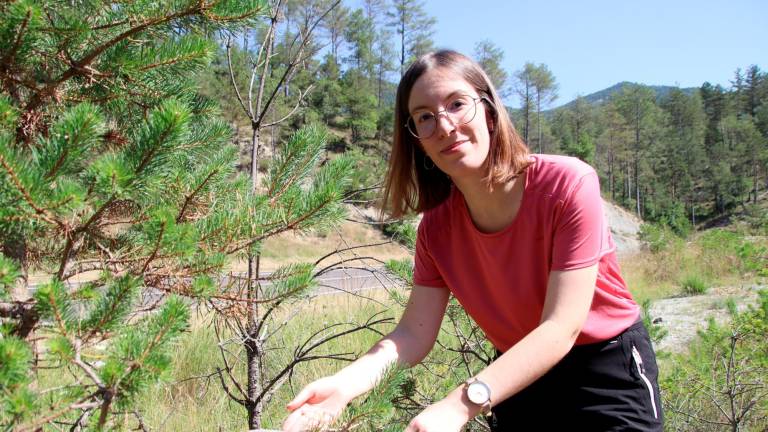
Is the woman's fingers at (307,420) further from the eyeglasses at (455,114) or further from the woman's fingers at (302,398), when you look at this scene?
the eyeglasses at (455,114)

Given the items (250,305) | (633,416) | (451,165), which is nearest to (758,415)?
(633,416)

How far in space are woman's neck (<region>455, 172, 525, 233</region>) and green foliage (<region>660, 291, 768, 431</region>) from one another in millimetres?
2177

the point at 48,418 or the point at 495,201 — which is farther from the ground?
the point at 495,201

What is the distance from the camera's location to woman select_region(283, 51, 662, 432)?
1.27m

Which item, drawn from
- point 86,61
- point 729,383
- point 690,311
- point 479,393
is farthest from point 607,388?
point 690,311

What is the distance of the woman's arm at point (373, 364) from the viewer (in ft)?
4.02

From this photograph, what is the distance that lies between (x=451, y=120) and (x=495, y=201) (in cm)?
27

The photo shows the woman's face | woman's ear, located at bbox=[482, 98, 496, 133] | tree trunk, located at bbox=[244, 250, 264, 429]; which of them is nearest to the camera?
the woman's face

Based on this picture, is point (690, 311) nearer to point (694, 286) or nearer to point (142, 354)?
point (694, 286)

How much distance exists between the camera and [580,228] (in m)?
1.26

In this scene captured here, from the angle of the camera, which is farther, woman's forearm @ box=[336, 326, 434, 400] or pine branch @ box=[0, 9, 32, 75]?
woman's forearm @ box=[336, 326, 434, 400]

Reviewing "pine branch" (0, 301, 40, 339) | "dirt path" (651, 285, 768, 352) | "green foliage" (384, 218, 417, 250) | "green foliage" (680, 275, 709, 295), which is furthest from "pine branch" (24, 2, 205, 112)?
"green foliage" (680, 275, 709, 295)

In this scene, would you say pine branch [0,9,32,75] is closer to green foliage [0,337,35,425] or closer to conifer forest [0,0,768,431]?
conifer forest [0,0,768,431]

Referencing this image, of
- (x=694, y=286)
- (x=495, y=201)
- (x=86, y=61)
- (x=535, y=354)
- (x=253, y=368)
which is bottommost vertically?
(x=694, y=286)
